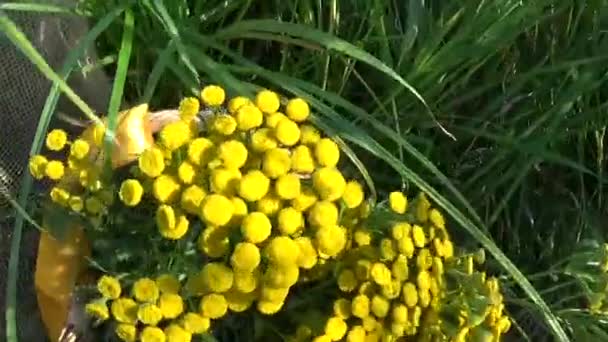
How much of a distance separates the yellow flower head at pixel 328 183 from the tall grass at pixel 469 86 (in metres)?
0.20

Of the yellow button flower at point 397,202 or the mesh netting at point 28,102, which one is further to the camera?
the mesh netting at point 28,102

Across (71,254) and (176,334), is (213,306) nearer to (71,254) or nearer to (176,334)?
(176,334)

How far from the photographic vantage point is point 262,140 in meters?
0.74

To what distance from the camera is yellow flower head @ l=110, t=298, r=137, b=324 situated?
29.5 inches

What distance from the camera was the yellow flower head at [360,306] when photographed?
780mm

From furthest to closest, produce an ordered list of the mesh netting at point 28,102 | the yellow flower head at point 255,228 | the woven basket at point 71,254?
1. the mesh netting at point 28,102
2. the woven basket at point 71,254
3. the yellow flower head at point 255,228

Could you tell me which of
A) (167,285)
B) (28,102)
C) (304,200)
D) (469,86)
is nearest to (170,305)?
(167,285)

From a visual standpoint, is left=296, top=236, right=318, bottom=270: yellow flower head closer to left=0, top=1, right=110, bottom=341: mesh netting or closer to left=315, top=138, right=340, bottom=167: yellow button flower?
left=315, top=138, right=340, bottom=167: yellow button flower

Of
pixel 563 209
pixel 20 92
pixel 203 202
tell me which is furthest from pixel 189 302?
pixel 563 209

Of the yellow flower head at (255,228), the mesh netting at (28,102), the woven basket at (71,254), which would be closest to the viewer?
the yellow flower head at (255,228)

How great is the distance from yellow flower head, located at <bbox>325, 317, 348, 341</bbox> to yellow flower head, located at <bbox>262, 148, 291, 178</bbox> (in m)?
0.12

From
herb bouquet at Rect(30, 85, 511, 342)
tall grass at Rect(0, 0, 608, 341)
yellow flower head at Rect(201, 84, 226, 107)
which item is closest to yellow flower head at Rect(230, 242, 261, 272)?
herb bouquet at Rect(30, 85, 511, 342)

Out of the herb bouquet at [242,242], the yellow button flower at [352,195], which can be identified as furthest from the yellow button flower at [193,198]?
the yellow button flower at [352,195]

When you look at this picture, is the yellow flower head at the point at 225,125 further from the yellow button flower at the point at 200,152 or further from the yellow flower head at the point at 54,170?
the yellow flower head at the point at 54,170
